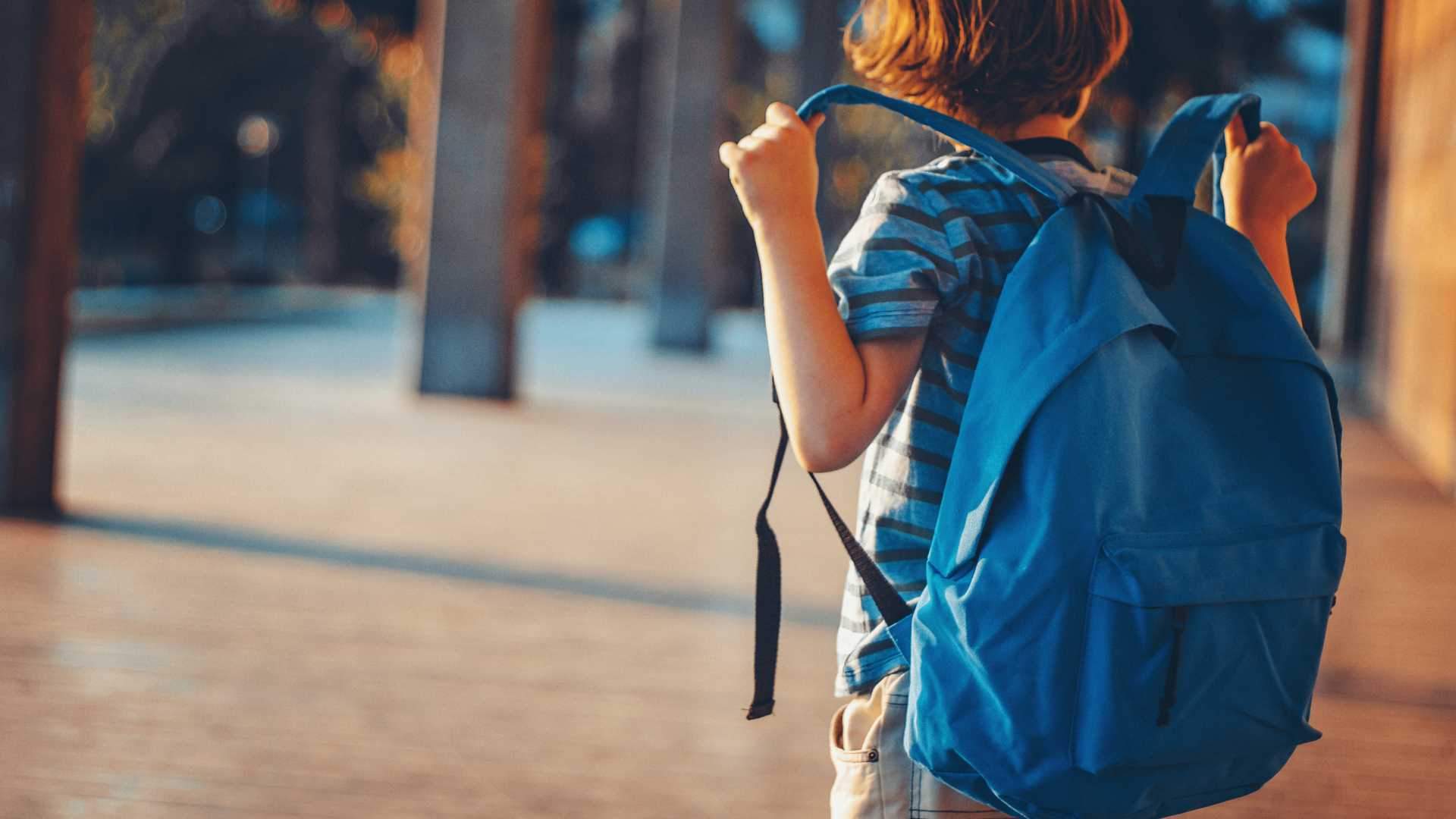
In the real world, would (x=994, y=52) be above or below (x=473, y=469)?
above

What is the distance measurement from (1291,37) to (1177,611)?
2530 cm

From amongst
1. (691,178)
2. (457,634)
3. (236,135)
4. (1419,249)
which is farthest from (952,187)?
(236,135)

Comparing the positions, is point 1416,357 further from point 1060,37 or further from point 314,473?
point 1060,37

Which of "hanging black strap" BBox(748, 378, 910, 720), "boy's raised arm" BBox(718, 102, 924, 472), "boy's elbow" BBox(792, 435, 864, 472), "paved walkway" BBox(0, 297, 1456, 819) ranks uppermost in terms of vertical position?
"boy's raised arm" BBox(718, 102, 924, 472)

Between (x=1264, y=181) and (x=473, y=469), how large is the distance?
708cm

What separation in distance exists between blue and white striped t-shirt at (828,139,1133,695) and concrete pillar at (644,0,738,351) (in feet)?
55.2

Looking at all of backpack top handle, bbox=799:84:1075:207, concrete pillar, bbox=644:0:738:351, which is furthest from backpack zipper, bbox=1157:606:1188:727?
concrete pillar, bbox=644:0:738:351

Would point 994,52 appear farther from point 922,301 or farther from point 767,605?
point 767,605

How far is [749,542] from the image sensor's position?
7004 mm

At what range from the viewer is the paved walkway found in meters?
3.66

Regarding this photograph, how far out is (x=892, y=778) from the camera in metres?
1.58

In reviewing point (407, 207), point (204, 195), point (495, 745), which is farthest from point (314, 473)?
point (407, 207)

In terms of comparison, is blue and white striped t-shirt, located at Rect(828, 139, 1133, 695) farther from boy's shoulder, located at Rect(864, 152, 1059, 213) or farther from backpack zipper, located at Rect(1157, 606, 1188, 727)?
backpack zipper, located at Rect(1157, 606, 1188, 727)

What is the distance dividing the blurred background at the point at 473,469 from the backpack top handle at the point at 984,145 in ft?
1.59
